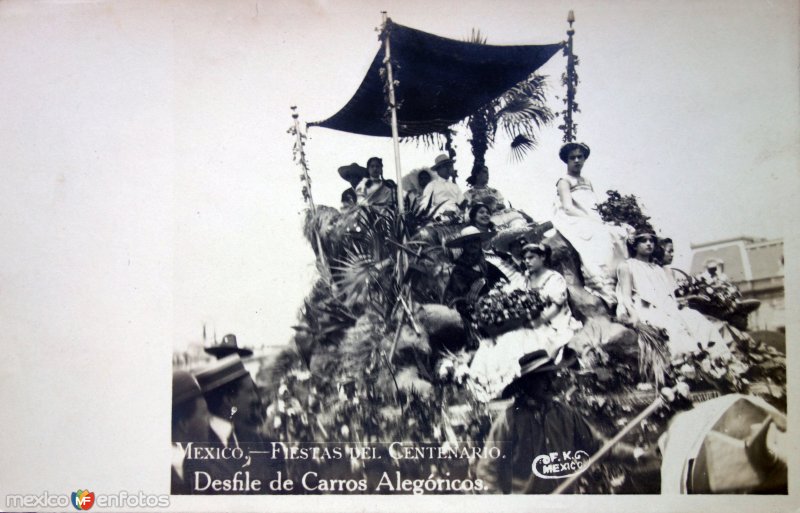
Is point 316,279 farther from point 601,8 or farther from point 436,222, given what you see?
point 601,8

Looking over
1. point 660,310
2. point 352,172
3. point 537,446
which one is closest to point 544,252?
point 660,310

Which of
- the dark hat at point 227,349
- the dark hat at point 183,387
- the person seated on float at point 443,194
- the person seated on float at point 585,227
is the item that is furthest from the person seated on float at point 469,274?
the dark hat at point 183,387

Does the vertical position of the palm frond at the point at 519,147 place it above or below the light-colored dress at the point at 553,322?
above

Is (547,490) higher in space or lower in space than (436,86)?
lower

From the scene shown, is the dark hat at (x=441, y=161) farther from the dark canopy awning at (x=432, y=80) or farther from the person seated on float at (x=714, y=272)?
the person seated on float at (x=714, y=272)

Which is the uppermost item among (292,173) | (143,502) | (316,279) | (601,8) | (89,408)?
(601,8)

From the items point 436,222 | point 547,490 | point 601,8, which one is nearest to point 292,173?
point 436,222

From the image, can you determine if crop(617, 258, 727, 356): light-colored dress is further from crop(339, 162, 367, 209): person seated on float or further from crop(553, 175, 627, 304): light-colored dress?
crop(339, 162, 367, 209): person seated on float
